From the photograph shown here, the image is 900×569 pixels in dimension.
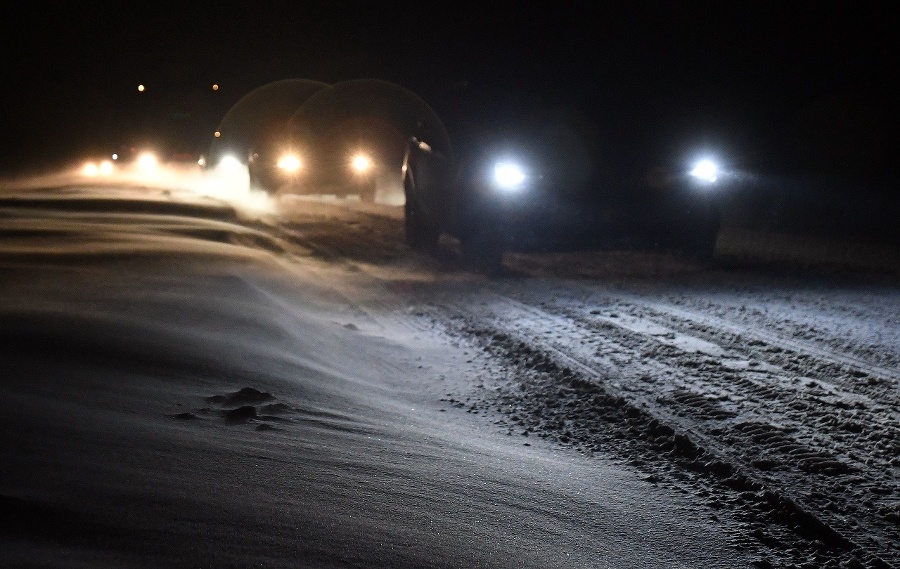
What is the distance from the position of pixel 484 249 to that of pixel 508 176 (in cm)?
140

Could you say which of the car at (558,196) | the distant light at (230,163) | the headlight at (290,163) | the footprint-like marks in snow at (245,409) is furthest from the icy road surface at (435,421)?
the distant light at (230,163)

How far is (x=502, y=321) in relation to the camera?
28.2 feet

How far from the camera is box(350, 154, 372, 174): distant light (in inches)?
A: 917

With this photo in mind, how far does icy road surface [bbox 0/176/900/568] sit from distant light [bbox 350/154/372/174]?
13.3m

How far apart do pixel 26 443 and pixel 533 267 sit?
9093 mm

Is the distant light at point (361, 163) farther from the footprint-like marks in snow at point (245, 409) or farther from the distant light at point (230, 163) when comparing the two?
the footprint-like marks in snow at point (245, 409)

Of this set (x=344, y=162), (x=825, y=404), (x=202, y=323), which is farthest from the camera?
(x=344, y=162)

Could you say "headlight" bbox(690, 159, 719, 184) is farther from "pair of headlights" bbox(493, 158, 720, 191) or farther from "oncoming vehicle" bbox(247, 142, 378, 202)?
"oncoming vehicle" bbox(247, 142, 378, 202)

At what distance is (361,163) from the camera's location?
918 inches

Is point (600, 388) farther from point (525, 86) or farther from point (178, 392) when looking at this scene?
point (525, 86)

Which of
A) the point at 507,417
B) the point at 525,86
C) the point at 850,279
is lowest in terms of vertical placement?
the point at 507,417

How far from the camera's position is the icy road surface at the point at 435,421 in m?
3.23

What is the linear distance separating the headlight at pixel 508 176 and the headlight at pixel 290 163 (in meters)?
11.9

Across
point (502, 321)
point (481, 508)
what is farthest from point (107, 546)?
→ point (502, 321)
